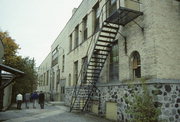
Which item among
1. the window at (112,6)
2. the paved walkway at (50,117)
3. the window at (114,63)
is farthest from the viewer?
the window at (112,6)

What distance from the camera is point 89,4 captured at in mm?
16469

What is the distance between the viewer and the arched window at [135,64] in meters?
9.19

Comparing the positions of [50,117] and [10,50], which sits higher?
[10,50]

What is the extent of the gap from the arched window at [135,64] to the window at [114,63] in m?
1.69

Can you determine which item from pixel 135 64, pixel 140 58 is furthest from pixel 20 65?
pixel 140 58

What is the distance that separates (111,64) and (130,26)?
3.04 meters

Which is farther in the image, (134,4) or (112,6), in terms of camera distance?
(112,6)

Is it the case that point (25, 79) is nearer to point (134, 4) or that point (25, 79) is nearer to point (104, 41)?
point (104, 41)

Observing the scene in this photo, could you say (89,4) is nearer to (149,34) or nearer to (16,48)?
(149,34)

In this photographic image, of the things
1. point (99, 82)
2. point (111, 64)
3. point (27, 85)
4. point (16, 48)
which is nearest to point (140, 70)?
point (111, 64)

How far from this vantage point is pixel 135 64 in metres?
9.40

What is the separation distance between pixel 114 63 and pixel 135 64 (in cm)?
227

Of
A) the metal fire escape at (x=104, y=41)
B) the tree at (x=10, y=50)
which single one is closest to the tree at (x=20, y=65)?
the tree at (x=10, y=50)

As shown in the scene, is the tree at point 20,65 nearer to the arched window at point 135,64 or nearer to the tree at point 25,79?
the tree at point 25,79
